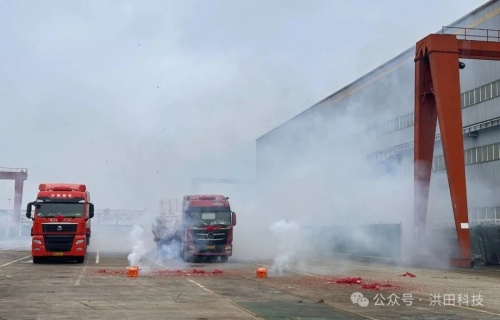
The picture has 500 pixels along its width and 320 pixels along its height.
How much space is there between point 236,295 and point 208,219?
16100 millimetres

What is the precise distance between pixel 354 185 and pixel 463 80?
35.4 ft

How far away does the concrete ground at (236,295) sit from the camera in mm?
14453

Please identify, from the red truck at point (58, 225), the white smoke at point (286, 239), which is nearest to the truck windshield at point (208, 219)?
the white smoke at point (286, 239)

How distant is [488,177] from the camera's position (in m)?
43.9

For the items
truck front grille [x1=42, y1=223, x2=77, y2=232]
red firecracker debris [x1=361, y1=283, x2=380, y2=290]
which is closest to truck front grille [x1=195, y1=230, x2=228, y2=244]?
truck front grille [x1=42, y1=223, x2=77, y2=232]

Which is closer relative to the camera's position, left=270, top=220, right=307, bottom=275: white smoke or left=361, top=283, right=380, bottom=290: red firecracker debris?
left=361, top=283, right=380, bottom=290: red firecracker debris

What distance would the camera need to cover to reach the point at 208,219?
34594 millimetres

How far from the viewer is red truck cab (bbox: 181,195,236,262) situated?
34.2 meters

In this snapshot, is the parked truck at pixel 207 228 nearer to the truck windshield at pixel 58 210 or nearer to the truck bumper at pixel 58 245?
the truck bumper at pixel 58 245

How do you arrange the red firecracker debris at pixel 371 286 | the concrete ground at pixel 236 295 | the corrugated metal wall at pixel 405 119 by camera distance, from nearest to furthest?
the concrete ground at pixel 236 295, the red firecracker debris at pixel 371 286, the corrugated metal wall at pixel 405 119

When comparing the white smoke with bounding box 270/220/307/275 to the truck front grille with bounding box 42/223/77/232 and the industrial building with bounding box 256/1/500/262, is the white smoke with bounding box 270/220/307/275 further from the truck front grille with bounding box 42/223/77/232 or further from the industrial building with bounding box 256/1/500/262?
the truck front grille with bounding box 42/223/77/232

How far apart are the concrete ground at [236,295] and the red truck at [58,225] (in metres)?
3.44

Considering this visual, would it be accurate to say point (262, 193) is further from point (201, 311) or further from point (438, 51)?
point (201, 311)

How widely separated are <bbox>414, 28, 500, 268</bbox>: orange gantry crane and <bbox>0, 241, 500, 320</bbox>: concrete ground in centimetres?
500
